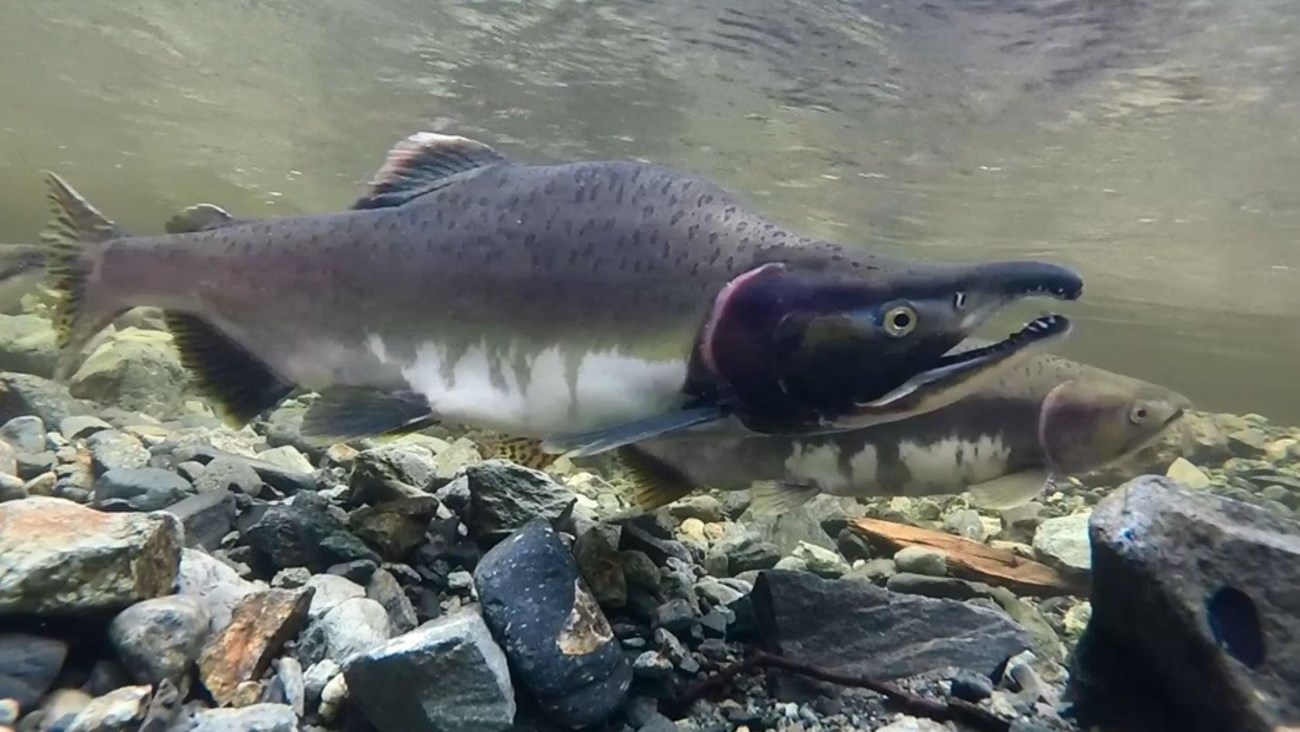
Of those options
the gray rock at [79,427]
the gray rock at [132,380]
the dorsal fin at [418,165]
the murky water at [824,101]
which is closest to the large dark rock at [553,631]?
the dorsal fin at [418,165]

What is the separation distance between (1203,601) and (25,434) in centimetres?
437

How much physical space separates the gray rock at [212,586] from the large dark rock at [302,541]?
180mm

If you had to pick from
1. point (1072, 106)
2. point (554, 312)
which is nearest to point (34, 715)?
point (554, 312)

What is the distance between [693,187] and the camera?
276 centimetres

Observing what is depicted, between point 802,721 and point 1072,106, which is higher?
point 1072,106

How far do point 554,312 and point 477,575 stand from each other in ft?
2.64

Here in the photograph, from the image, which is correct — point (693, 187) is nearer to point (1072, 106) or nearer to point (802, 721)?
point (802, 721)

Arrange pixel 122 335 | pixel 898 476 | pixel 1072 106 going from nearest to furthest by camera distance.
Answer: pixel 898 476
pixel 122 335
pixel 1072 106

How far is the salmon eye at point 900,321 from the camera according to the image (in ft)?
7.52

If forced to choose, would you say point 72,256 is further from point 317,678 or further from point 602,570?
point 602,570

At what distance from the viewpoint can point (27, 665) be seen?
208 cm

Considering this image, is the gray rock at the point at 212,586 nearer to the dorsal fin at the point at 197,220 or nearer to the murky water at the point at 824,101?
the dorsal fin at the point at 197,220

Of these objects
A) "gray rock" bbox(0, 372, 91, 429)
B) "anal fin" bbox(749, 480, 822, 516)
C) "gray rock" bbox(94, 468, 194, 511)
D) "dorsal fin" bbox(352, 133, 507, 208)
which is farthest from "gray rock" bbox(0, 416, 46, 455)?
"anal fin" bbox(749, 480, 822, 516)

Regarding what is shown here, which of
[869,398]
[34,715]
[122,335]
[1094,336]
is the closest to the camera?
[34,715]
